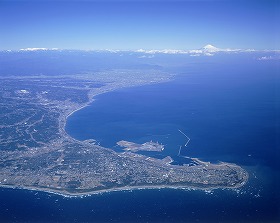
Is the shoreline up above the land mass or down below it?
below

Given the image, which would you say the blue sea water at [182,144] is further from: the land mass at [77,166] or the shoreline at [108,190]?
the land mass at [77,166]

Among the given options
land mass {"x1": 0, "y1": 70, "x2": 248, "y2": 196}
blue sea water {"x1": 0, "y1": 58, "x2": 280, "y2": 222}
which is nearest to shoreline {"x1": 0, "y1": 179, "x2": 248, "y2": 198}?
land mass {"x1": 0, "y1": 70, "x2": 248, "y2": 196}

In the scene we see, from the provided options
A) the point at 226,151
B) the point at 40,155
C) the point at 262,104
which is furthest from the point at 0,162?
the point at 262,104

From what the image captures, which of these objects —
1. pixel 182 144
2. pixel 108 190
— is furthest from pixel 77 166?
pixel 182 144

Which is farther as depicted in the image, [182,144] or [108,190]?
[182,144]

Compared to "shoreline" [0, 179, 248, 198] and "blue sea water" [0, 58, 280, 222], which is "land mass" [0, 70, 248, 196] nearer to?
"shoreline" [0, 179, 248, 198]

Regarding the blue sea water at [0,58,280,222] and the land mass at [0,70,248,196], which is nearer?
the blue sea water at [0,58,280,222]

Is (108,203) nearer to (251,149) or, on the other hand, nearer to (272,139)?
(251,149)

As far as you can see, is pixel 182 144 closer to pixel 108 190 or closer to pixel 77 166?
pixel 77 166

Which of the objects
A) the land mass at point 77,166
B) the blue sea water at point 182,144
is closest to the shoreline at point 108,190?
the land mass at point 77,166
